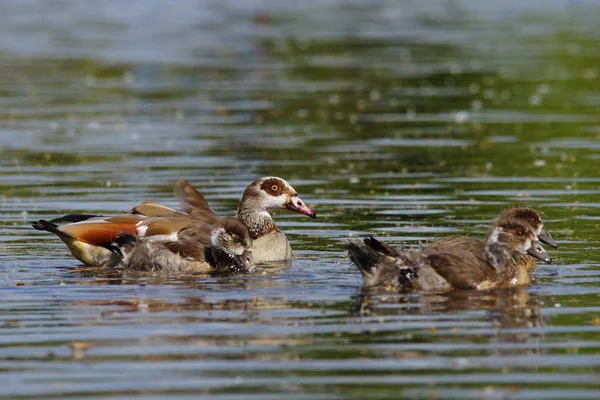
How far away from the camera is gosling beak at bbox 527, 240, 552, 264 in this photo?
12.7 m

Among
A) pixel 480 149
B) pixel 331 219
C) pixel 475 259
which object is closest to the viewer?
pixel 475 259

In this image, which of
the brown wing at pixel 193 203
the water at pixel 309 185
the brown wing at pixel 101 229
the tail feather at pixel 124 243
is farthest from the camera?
the brown wing at pixel 193 203

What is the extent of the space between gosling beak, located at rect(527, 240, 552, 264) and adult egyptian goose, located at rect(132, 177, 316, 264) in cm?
271

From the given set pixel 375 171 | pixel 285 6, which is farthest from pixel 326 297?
pixel 285 6

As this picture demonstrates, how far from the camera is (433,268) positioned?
1216cm

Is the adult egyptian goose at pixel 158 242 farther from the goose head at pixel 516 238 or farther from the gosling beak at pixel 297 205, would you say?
the goose head at pixel 516 238

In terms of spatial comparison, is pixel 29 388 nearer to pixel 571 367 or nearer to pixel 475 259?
pixel 571 367

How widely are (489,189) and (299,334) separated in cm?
841

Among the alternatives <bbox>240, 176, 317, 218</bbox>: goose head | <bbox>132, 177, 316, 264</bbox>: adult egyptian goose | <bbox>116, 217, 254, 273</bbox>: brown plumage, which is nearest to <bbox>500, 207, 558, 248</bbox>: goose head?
<bbox>132, 177, 316, 264</bbox>: adult egyptian goose

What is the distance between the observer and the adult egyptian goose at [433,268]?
1213cm

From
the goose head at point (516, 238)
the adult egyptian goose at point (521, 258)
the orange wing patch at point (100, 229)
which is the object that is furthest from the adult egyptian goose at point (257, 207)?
the goose head at point (516, 238)

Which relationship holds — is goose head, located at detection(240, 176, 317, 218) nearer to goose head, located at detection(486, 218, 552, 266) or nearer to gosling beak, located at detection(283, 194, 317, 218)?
gosling beak, located at detection(283, 194, 317, 218)

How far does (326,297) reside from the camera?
39.0 feet

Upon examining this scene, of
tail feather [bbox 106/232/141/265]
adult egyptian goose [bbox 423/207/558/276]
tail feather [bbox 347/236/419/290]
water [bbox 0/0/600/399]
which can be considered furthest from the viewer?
tail feather [bbox 106/232/141/265]
